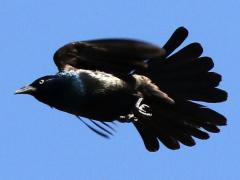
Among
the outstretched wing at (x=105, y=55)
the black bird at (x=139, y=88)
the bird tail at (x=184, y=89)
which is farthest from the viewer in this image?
the bird tail at (x=184, y=89)

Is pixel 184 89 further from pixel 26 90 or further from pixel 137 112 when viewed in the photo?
pixel 26 90

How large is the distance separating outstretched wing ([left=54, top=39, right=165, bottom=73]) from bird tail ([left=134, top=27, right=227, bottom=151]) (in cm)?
76

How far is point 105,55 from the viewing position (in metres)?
13.6

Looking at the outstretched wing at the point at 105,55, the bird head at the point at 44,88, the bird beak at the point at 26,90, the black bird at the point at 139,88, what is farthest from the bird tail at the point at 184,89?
the bird beak at the point at 26,90

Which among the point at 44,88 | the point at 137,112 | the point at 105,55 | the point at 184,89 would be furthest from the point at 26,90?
the point at 184,89

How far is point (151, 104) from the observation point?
14727 mm

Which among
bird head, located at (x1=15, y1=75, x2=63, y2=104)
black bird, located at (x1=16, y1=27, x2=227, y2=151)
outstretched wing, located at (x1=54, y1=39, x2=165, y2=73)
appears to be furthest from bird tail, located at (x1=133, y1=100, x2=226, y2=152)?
bird head, located at (x1=15, y1=75, x2=63, y2=104)

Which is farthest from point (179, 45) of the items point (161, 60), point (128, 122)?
point (128, 122)

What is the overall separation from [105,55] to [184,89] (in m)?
1.83

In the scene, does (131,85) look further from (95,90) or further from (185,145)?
(185,145)

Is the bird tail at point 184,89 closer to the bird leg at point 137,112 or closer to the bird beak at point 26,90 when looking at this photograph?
the bird leg at point 137,112

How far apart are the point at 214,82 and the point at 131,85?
1.37 metres

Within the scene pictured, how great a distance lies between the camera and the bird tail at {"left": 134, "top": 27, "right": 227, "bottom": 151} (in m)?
14.8

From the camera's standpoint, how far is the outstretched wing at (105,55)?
12.7m
